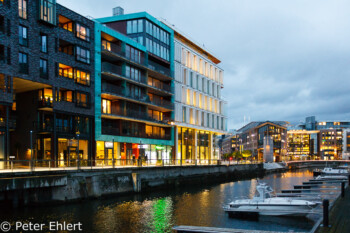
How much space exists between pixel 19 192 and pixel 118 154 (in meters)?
28.9

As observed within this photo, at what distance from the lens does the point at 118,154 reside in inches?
2457

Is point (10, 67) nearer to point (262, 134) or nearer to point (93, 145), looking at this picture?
point (93, 145)

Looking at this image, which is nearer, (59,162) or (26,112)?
(59,162)

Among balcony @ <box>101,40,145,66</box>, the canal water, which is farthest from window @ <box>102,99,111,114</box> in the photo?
the canal water

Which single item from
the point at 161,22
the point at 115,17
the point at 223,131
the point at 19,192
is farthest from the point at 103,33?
the point at 223,131

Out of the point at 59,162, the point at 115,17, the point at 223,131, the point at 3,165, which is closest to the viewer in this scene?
the point at 3,165

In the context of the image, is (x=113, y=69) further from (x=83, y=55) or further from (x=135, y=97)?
(x=135, y=97)

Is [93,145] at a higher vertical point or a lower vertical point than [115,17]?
lower

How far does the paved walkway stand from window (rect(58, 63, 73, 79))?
127 ft

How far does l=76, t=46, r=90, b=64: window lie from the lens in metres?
53.9

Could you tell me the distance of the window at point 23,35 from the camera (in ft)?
146

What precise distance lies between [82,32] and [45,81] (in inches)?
436

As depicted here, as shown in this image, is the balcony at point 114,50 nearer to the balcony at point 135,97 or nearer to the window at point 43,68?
the balcony at point 135,97

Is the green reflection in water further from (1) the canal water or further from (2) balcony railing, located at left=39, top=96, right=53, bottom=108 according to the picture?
(2) balcony railing, located at left=39, top=96, right=53, bottom=108
